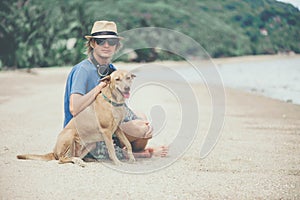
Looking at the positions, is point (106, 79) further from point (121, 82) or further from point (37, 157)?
point (37, 157)

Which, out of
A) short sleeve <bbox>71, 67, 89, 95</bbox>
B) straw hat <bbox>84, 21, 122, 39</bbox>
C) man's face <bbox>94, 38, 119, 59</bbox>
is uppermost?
straw hat <bbox>84, 21, 122, 39</bbox>

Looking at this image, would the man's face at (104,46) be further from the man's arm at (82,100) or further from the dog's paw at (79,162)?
the dog's paw at (79,162)

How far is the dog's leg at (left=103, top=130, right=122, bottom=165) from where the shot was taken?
4449 millimetres

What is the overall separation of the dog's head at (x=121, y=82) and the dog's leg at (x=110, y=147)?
0.44 metres

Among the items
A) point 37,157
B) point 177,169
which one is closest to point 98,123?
point 37,157

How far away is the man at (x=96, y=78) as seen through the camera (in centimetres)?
446

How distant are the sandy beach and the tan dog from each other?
173 millimetres

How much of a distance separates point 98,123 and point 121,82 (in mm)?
513

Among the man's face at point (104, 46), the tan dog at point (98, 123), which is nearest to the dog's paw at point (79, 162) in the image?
the tan dog at point (98, 123)

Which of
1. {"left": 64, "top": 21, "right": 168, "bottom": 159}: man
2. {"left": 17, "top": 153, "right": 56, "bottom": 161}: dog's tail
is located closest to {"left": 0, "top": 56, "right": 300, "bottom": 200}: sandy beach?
{"left": 17, "top": 153, "right": 56, "bottom": 161}: dog's tail

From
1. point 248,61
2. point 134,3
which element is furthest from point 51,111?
point 134,3

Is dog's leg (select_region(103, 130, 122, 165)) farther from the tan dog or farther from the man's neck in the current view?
the man's neck

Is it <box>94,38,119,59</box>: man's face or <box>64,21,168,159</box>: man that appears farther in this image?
<box>94,38,119,59</box>: man's face

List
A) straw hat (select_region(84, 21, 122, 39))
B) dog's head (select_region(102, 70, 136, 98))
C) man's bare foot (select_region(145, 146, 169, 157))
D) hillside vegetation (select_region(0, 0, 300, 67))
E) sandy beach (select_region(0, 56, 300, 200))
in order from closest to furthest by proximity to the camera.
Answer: sandy beach (select_region(0, 56, 300, 200)) < dog's head (select_region(102, 70, 136, 98)) < straw hat (select_region(84, 21, 122, 39)) < man's bare foot (select_region(145, 146, 169, 157)) < hillside vegetation (select_region(0, 0, 300, 67))
